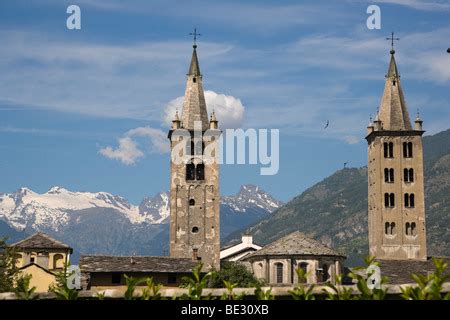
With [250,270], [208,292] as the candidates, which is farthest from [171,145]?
[208,292]

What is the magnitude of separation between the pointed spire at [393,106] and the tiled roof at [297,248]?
71.2 ft

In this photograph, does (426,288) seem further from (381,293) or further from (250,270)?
(250,270)

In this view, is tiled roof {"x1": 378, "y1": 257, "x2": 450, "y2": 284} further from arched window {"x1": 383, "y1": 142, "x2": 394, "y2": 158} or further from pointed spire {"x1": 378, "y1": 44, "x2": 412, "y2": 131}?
pointed spire {"x1": 378, "y1": 44, "x2": 412, "y2": 131}

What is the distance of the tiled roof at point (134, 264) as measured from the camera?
8750cm

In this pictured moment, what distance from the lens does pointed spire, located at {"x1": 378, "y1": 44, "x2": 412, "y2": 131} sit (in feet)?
376

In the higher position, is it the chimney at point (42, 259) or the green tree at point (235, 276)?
the chimney at point (42, 259)

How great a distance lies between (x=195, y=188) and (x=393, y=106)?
27.3 metres

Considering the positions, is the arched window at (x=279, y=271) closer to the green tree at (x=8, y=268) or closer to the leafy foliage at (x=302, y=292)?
the green tree at (x=8, y=268)

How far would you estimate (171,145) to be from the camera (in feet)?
348

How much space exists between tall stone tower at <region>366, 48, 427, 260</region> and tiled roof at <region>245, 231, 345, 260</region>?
46.0ft

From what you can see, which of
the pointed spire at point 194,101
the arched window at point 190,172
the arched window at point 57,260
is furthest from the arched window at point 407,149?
the arched window at point 57,260

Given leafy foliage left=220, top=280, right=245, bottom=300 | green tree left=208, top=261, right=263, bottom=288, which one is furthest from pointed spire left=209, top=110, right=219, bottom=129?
leafy foliage left=220, top=280, right=245, bottom=300

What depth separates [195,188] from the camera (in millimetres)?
103438
